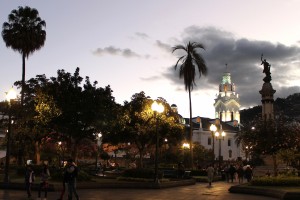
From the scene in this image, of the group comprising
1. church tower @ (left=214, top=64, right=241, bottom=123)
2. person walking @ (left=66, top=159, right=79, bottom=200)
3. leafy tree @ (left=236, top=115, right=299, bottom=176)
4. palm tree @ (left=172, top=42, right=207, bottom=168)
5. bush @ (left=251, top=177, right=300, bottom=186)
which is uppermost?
church tower @ (left=214, top=64, right=241, bottom=123)

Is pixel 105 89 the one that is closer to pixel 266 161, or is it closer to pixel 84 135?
pixel 84 135

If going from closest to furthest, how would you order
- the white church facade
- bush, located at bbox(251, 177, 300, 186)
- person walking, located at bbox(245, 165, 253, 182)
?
bush, located at bbox(251, 177, 300, 186), person walking, located at bbox(245, 165, 253, 182), the white church facade

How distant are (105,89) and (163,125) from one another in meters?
9.42

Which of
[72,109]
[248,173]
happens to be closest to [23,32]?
[72,109]

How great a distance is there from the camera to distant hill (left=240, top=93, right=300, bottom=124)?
166 metres

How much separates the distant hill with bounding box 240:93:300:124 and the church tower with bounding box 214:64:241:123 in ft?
44.3

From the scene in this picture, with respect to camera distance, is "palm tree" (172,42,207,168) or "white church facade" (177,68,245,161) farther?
"white church facade" (177,68,245,161)

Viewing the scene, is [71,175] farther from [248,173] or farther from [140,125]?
[140,125]

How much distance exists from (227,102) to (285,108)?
31.8 meters

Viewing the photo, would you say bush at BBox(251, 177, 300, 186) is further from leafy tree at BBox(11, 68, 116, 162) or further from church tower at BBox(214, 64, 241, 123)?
church tower at BBox(214, 64, 241, 123)

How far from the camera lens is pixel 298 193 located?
19391mm

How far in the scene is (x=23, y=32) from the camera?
34.7 metres

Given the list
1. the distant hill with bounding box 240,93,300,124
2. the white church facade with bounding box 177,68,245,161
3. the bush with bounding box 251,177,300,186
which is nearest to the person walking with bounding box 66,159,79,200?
the bush with bounding box 251,177,300,186

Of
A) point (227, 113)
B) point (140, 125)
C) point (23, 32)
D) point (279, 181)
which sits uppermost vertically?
point (227, 113)
